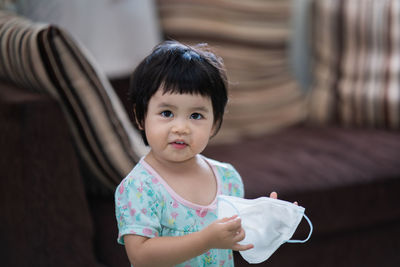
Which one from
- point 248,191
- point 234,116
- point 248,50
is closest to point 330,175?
point 248,191

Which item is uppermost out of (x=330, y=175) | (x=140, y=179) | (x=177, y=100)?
(x=177, y=100)

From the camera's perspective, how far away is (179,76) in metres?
0.67

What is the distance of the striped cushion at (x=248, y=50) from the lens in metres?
1.52

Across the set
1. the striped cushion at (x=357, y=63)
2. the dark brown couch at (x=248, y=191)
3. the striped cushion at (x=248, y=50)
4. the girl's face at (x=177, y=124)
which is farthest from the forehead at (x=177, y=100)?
the striped cushion at (x=357, y=63)

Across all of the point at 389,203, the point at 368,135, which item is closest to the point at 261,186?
the point at 389,203

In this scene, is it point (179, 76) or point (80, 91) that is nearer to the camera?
point (179, 76)

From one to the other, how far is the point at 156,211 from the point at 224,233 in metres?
0.12

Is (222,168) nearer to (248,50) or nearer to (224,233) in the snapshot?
(224,233)

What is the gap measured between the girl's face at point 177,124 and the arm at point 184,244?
4.6 inches

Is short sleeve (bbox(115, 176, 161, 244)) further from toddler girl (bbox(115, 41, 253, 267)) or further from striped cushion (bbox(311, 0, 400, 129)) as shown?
striped cushion (bbox(311, 0, 400, 129))

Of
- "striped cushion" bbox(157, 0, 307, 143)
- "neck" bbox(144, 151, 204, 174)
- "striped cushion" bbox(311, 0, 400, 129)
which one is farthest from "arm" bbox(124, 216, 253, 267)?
"striped cushion" bbox(311, 0, 400, 129)

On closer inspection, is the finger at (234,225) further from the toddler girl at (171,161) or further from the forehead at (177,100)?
the forehead at (177,100)

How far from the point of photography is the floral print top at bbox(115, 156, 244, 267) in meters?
0.66

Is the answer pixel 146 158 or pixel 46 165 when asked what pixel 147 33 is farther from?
pixel 146 158
